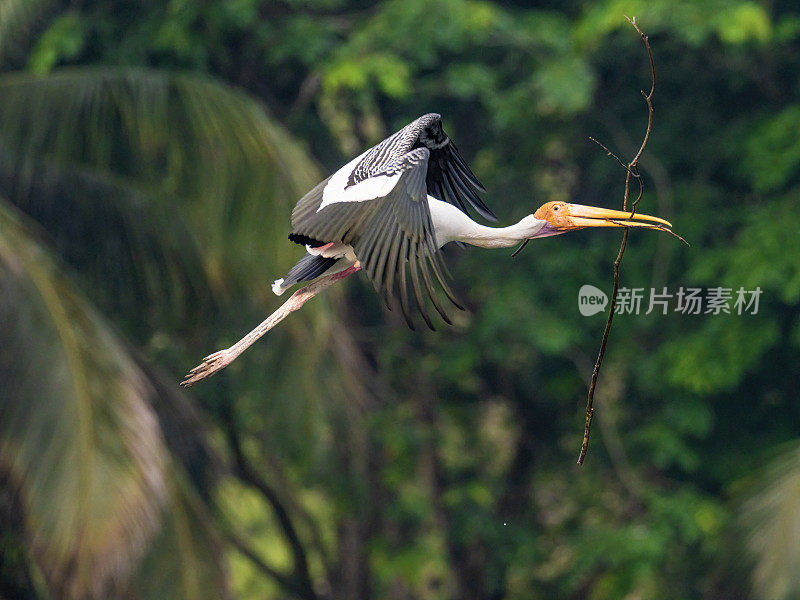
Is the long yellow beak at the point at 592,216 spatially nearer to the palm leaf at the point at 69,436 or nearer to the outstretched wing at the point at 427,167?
the outstretched wing at the point at 427,167

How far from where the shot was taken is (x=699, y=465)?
1011 cm

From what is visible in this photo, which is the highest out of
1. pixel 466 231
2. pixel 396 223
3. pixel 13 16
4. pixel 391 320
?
pixel 13 16

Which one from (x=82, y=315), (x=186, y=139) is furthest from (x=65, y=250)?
(x=82, y=315)

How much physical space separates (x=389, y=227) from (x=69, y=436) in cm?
303

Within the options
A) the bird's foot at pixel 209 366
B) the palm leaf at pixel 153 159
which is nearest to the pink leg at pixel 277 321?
the bird's foot at pixel 209 366

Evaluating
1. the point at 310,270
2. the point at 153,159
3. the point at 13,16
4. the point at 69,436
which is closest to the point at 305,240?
the point at 310,270

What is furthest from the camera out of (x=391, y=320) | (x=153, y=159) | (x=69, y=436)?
(x=391, y=320)

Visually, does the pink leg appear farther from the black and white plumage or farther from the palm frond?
the palm frond

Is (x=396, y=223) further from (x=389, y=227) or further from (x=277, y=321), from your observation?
(x=277, y=321)

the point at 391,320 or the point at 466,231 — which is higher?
the point at 466,231

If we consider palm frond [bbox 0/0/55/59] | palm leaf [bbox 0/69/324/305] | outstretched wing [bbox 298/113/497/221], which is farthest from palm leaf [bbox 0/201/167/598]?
outstretched wing [bbox 298/113/497/221]

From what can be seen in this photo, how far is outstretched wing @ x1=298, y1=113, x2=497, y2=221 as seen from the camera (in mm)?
2906

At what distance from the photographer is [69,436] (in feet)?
17.4

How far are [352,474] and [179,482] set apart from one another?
475cm
